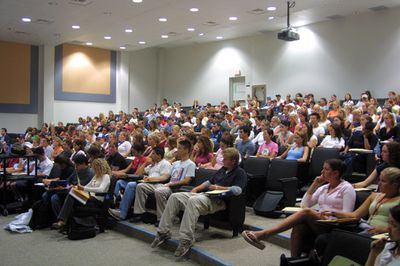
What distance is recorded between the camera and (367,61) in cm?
1305

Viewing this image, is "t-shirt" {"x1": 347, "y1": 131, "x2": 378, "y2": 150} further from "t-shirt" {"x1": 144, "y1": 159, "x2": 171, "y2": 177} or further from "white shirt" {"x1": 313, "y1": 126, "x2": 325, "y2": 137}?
"t-shirt" {"x1": 144, "y1": 159, "x2": 171, "y2": 177}

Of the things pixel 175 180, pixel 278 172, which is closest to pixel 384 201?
pixel 278 172

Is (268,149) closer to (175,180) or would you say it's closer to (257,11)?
(175,180)

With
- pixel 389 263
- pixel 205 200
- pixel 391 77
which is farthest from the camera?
pixel 391 77

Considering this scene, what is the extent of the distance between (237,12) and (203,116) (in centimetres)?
296

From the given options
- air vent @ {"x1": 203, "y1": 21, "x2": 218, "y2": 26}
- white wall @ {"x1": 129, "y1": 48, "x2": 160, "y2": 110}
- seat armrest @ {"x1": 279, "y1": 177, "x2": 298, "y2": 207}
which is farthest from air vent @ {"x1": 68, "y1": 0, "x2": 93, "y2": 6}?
white wall @ {"x1": 129, "y1": 48, "x2": 160, "y2": 110}

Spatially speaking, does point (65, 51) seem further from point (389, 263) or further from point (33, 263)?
point (389, 263)

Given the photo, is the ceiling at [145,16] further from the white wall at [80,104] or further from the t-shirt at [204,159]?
the t-shirt at [204,159]

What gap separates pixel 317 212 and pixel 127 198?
2.85 m

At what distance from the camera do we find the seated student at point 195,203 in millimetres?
4199

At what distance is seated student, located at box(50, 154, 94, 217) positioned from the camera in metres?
5.52

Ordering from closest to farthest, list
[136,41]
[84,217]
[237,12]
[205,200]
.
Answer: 1. [205,200]
2. [84,217]
3. [237,12]
4. [136,41]

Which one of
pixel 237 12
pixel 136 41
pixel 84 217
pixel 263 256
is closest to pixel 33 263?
pixel 84 217

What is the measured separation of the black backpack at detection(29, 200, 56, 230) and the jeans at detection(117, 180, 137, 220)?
102 centimetres
